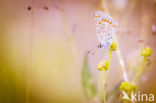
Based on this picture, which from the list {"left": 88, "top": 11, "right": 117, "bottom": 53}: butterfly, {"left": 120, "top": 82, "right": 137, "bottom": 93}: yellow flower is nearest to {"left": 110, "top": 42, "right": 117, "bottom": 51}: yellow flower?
{"left": 88, "top": 11, "right": 117, "bottom": 53}: butterfly

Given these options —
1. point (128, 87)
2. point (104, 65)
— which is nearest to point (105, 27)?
point (104, 65)

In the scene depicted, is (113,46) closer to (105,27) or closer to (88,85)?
(105,27)

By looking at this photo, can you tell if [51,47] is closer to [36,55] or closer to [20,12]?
[36,55]

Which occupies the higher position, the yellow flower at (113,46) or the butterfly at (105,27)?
the butterfly at (105,27)

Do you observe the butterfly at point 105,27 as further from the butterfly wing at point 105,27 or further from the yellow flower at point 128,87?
the yellow flower at point 128,87

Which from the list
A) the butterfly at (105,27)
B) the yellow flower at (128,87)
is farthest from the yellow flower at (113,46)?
the yellow flower at (128,87)

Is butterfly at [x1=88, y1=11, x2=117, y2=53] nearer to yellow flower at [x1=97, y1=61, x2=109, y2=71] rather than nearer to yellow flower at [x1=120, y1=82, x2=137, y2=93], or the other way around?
yellow flower at [x1=97, y1=61, x2=109, y2=71]

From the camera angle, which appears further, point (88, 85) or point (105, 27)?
point (88, 85)

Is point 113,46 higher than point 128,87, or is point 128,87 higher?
point 113,46

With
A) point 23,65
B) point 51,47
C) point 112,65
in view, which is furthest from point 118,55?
point 23,65

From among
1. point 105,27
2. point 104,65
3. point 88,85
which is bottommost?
point 88,85
